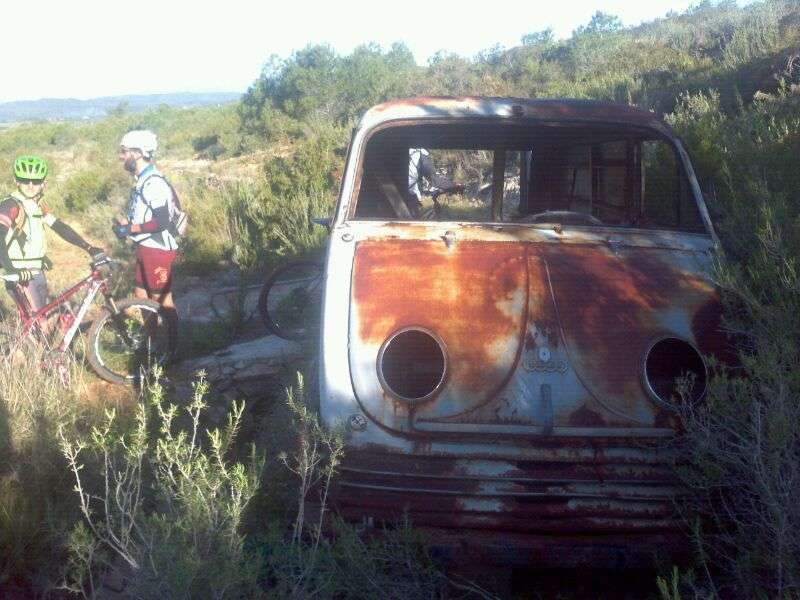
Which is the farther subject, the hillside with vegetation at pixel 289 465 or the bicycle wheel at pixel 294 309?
the bicycle wheel at pixel 294 309

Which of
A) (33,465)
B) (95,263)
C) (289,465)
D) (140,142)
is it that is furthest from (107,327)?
(289,465)

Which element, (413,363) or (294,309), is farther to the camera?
(294,309)

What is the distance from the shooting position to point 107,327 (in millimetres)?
5977

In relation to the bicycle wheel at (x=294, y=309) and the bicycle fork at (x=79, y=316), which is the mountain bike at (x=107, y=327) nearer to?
the bicycle fork at (x=79, y=316)

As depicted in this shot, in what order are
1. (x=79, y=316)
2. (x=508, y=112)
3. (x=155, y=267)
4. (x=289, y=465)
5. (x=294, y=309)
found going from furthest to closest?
(x=294, y=309), (x=155, y=267), (x=79, y=316), (x=508, y=112), (x=289, y=465)

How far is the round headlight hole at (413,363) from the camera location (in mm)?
3287

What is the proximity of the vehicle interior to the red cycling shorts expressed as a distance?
197cm

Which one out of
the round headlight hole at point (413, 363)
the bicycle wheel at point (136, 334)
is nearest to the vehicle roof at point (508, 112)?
the round headlight hole at point (413, 363)

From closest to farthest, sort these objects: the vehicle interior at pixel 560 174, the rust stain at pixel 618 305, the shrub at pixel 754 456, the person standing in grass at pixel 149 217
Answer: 1. the shrub at pixel 754 456
2. the rust stain at pixel 618 305
3. the vehicle interior at pixel 560 174
4. the person standing in grass at pixel 149 217

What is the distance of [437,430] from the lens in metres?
3.10

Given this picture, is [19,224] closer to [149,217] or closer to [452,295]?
[149,217]

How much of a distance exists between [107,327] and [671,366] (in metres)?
4.11

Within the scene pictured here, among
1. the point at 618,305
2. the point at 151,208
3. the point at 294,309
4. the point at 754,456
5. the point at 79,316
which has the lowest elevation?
the point at 294,309

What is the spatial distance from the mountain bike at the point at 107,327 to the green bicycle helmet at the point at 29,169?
28.2 inches
